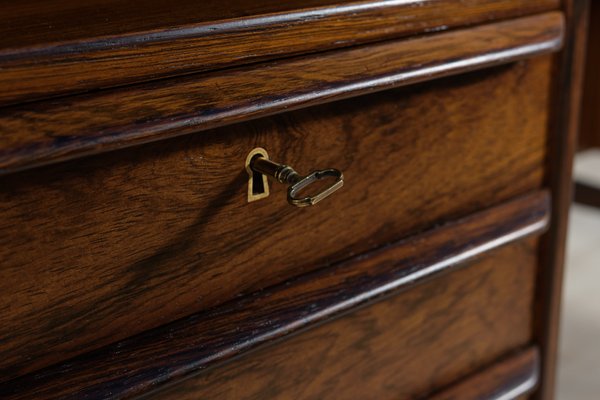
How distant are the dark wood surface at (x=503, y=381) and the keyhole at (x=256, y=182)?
23 cm

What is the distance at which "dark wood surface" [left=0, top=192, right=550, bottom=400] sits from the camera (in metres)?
0.39

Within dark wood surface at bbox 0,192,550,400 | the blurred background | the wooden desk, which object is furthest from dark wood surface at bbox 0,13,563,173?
the blurred background

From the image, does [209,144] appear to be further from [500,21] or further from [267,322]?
[500,21]

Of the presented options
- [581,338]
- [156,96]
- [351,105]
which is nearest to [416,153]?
[351,105]

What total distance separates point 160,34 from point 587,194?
125 cm

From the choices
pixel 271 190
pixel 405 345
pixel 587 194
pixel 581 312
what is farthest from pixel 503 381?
pixel 587 194

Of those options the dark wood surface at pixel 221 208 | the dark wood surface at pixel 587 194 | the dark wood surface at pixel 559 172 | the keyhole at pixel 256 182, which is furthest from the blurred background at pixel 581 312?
the keyhole at pixel 256 182

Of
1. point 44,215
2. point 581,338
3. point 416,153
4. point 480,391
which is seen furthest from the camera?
point 581,338

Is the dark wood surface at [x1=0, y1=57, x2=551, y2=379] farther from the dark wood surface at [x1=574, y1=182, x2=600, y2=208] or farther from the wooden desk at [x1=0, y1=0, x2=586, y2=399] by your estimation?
the dark wood surface at [x1=574, y1=182, x2=600, y2=208]

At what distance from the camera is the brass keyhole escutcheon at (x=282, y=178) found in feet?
1.26

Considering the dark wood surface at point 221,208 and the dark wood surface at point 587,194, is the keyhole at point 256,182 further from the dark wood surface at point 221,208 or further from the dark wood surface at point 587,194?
the dark wood surface at point 587,194

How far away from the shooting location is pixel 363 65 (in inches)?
16.6

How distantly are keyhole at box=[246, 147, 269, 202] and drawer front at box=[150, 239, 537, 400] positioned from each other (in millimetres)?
94

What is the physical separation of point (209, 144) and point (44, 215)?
9 cm
